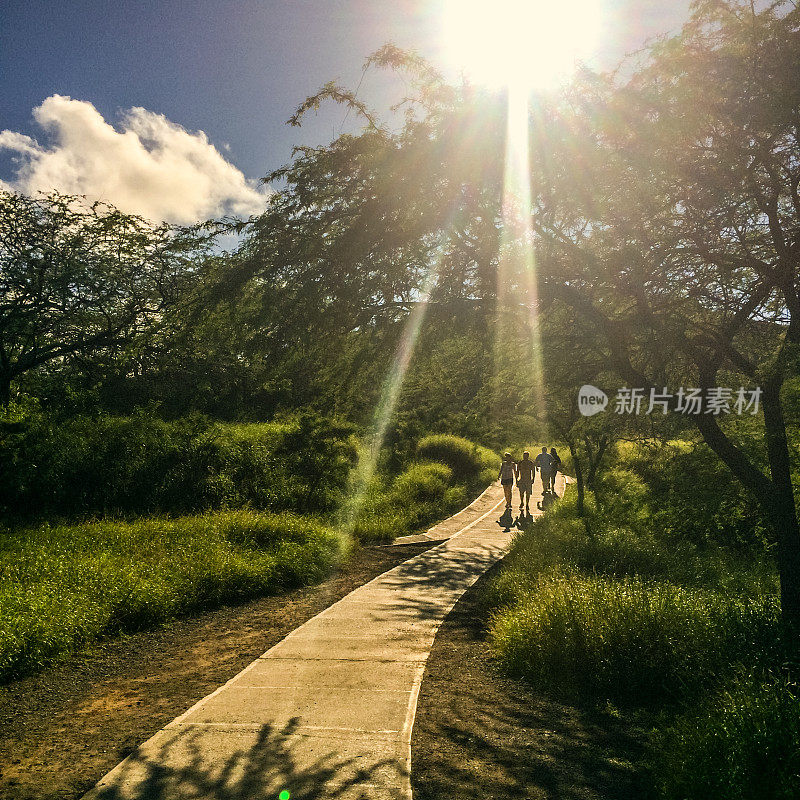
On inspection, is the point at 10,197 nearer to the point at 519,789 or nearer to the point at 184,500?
the point at 184,500

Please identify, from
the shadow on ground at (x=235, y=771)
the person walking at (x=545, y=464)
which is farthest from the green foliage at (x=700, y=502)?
the shadow on ground at (x=235, y=771)

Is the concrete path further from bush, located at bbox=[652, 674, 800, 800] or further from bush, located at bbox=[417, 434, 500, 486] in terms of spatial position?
bush, located at bbox=[417, 434, 500, 486]

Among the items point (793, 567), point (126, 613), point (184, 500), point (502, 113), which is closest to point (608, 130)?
point (502, 113)

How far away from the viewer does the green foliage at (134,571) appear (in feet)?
20.6

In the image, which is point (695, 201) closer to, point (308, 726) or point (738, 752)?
point (738, 752)

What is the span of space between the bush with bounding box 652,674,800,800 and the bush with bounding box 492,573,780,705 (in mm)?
819

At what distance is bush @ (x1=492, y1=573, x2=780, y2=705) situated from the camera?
5.27 meters

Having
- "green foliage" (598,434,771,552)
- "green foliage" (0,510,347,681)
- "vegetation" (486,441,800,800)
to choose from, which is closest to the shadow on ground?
"vegetation" (486,441,800,800)

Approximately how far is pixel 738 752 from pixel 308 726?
2.72 m

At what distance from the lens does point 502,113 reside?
5859 mm

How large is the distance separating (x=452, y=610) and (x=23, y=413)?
1052 cm

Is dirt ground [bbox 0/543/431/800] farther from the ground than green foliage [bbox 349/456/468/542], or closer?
closer

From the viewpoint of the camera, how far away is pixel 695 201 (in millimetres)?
6879

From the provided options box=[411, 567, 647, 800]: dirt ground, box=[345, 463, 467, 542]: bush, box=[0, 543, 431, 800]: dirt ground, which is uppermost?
box=[345, 463, 467, 542]: bush
